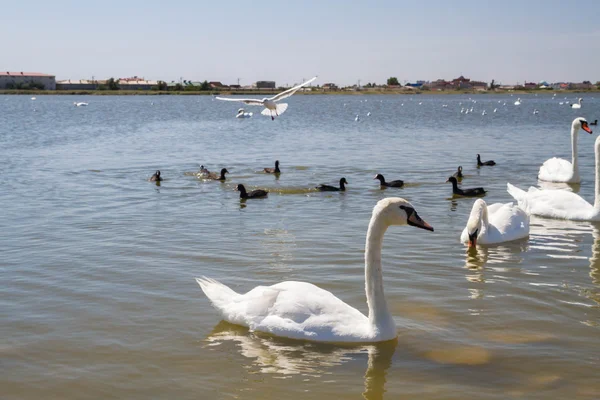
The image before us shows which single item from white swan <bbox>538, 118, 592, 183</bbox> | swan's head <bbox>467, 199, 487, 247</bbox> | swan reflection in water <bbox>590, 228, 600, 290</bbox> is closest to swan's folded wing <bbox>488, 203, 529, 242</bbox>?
swan's head <bbox>467, 199, 487, 247</bbox>

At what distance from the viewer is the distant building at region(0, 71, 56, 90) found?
573 feet

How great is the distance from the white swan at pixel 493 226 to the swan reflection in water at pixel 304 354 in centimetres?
435

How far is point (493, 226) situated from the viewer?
10969mm

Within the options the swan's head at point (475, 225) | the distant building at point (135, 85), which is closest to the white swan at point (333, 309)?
the swan's head at point (475, 225)

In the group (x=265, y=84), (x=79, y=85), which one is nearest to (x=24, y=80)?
(x=79, y=85)

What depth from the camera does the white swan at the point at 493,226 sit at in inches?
417

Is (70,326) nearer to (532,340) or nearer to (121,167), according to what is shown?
(532,340)

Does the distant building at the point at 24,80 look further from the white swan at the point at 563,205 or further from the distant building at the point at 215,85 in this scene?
the white swan at the point at 563,205

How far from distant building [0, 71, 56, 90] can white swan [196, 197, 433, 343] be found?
180272 mm

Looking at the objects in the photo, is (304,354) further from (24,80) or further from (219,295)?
(24,80)

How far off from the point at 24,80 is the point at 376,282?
18678 cm

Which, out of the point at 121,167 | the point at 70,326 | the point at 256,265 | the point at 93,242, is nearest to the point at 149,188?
the point at 121,167

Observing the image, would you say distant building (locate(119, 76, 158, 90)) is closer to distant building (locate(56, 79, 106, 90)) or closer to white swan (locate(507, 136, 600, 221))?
distant building (locate(56, 79, 106, 90))

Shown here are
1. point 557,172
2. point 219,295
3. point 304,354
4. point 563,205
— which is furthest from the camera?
point 557,172
